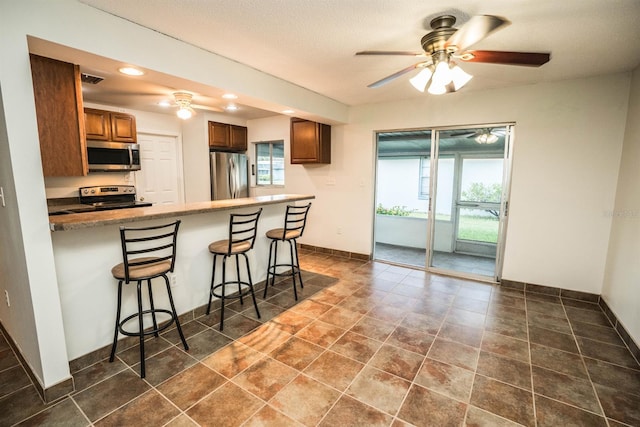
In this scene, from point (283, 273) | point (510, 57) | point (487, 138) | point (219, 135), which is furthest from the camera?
point (219, 135)

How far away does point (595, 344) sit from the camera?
2.47 meters

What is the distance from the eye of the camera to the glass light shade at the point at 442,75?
196cm

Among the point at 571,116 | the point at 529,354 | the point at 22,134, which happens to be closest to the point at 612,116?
the point at 571,116

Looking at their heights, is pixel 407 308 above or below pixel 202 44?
below

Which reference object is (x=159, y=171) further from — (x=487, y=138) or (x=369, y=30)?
(x=487, y=138)

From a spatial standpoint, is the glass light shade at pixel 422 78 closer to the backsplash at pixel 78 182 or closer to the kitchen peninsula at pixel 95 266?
the kitchen peninsula at pixel 95 266

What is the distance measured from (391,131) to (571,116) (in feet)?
6.75

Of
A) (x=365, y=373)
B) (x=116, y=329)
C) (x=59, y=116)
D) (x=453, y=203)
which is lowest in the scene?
(x=365, y=373)

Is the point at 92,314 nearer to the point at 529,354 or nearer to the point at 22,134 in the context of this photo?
the point at 22,134

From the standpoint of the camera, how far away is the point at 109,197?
14.4ft

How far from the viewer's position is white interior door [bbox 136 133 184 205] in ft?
16.3

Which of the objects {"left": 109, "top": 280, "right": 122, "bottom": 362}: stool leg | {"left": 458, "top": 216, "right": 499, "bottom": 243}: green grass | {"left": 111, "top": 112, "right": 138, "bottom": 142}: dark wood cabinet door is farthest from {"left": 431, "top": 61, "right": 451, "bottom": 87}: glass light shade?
{"left": 111, "top": 112, "right": 138, "bottom": 142}: dark wood cabinet door

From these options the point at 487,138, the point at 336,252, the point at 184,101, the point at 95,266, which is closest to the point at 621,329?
the point at 487,138

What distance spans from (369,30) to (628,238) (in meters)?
2.95
